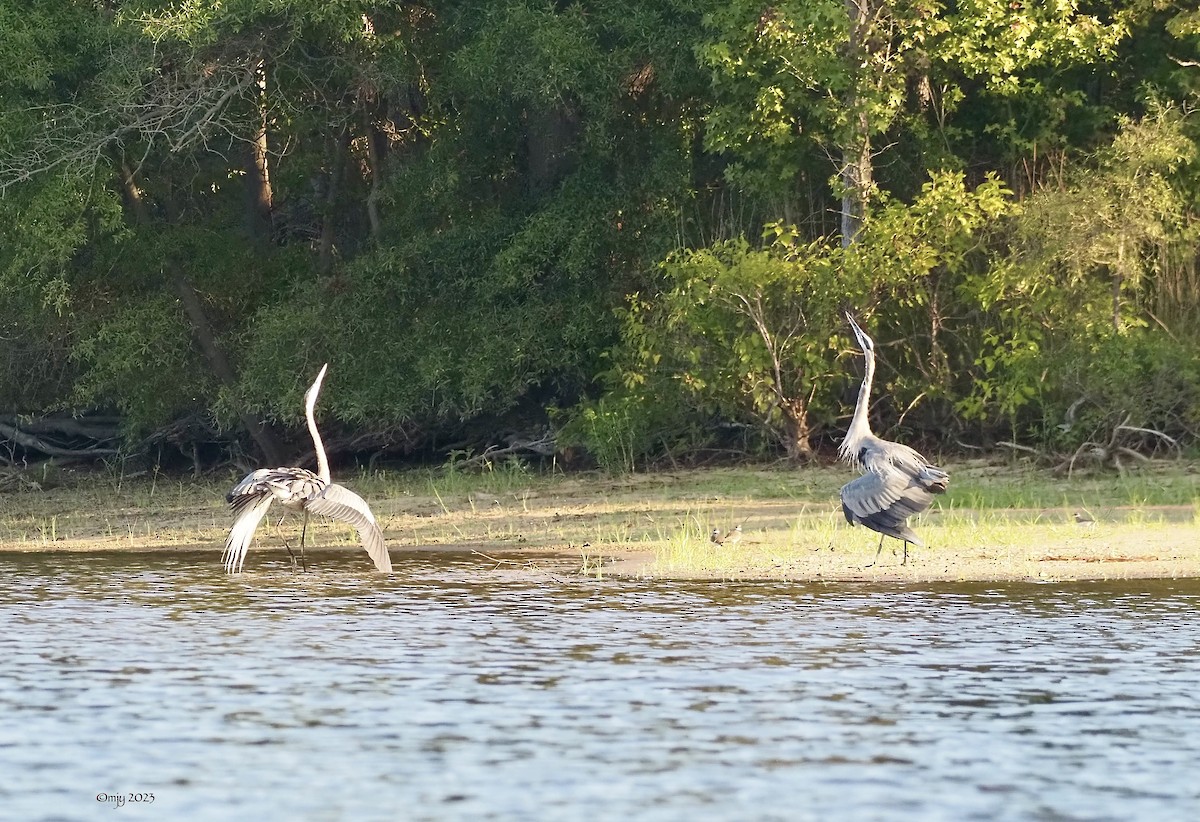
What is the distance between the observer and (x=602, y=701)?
852 cm

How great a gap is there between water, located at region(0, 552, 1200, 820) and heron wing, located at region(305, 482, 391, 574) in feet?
1.63

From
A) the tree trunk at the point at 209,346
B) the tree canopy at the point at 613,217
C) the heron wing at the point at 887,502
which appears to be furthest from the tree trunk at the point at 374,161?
the heron wing at the point at 887,502

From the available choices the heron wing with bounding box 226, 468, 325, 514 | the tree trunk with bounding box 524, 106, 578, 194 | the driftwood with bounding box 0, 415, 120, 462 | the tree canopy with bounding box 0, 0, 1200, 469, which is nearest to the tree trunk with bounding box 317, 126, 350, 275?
the tree canopy with bounding box 0, 0, 1200, 469

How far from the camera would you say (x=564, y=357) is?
21000mm

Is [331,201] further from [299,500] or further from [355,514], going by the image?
[355,514]

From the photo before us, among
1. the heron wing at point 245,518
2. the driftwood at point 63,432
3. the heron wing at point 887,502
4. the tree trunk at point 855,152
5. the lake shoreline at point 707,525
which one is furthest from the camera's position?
the driftwood at point 63,432

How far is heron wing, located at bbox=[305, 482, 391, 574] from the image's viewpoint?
13133 millimetres

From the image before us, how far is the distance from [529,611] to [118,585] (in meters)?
3.24

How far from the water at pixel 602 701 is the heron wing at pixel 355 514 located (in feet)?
1.63

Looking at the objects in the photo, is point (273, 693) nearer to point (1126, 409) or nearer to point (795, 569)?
point (795, 569)

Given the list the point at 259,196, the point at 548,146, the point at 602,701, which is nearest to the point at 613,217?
the point at 548,146

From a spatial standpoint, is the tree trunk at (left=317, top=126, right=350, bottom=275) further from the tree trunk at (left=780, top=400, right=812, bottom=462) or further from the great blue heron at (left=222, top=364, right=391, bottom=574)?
the great blue heron at (left=222, top=364, right=391, bottom=574)

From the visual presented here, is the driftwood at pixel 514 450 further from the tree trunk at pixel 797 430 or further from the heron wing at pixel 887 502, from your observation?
the heron wing at pixel 887 502

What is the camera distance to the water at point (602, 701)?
267 inches
